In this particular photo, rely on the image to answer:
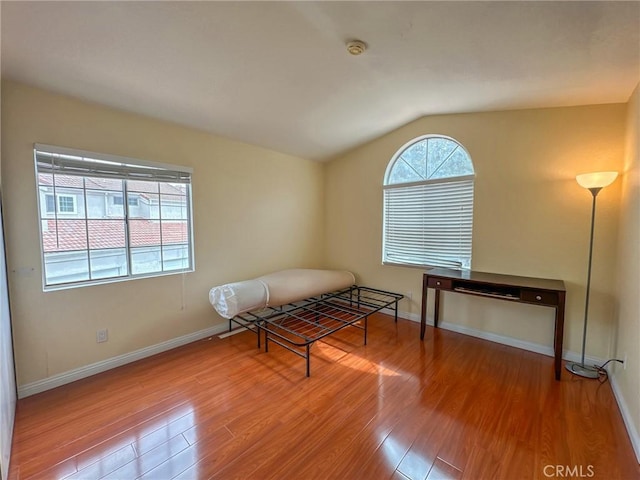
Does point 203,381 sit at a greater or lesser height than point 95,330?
lesser

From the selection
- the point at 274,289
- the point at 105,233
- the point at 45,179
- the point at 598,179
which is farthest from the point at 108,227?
the point at 598,179

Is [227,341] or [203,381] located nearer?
[203,381]

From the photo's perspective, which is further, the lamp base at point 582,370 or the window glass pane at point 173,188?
the window glass pane at point 173,188

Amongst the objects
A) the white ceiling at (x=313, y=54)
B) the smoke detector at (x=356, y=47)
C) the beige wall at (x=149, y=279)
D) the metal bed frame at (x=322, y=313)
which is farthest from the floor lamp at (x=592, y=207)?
the beige wall at (x=149, y=279)

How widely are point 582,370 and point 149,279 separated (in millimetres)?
4071

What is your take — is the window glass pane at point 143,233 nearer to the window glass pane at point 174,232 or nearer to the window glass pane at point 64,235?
the window glass pane at point 174,232

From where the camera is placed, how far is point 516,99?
2621 millimetres

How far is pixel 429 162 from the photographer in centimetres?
355

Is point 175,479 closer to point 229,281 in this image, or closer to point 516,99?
point 229,281

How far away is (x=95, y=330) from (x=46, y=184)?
4.12 feet

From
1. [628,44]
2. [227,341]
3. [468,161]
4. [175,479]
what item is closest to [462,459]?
[175,479]

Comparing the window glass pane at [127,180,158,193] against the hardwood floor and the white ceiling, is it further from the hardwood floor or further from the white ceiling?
the hardwood floor

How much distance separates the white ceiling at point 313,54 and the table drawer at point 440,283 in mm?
1822

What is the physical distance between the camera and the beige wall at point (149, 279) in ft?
6.78
